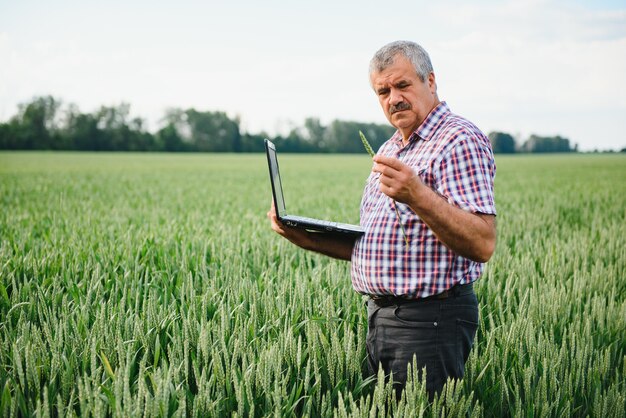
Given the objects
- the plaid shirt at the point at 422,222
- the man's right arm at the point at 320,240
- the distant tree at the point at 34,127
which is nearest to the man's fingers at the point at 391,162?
the plaid shirt at the point at 422,222

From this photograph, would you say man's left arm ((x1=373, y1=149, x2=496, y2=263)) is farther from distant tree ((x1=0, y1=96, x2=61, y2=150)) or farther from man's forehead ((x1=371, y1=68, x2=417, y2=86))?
distant tree ((x1=0, y1=96, x2=61, y2=150))

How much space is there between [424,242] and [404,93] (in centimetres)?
61

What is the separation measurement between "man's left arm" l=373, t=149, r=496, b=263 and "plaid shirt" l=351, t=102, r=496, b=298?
70 millimetres

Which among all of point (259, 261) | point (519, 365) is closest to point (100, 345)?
point (519, 365)

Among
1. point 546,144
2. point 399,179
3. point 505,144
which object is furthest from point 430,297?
point 546,144

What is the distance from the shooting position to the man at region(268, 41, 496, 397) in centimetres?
181

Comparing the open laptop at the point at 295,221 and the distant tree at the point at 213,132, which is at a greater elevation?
the distant tree at the point at 213,132

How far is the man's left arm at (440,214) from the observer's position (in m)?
1.64

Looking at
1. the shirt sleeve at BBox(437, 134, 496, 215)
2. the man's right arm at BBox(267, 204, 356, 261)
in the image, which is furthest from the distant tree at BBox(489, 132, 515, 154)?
the shirt sleeve at BBox(437, 134, 496, 215)

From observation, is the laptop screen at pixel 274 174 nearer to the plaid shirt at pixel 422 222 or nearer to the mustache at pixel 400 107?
the plaid shirt at pixel 422 222

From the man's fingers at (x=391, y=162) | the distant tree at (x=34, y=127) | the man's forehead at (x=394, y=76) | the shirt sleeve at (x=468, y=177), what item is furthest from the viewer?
the distant tree at (x=34, y=127)

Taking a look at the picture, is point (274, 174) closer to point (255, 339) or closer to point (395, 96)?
point (395, 96)

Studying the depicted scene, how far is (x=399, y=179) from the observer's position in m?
1.64

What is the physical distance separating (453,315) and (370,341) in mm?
429
